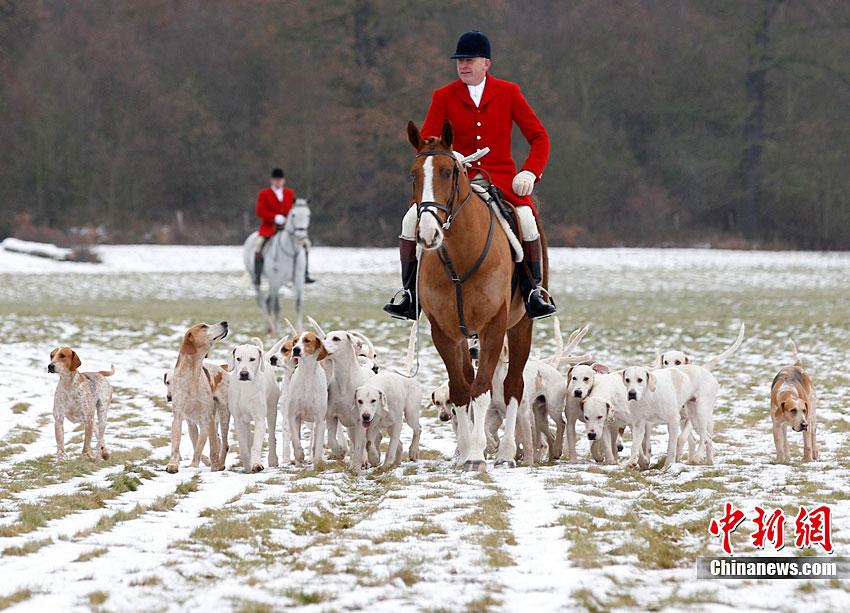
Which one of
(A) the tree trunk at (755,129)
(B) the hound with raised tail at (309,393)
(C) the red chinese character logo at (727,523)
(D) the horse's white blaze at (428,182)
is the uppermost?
(A) the tree trunk at (755,129)

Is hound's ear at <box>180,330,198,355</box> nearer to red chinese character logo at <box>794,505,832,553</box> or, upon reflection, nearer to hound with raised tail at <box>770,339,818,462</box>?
hound with raised tail at <box>770,339,818,462</box>

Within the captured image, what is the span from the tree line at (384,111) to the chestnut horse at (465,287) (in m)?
37.3

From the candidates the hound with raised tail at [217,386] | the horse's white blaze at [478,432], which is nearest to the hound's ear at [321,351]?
the hound with raised tail at [217,386]

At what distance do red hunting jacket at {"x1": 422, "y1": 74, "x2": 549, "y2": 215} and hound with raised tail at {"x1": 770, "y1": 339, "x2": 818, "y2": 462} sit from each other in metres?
2.28

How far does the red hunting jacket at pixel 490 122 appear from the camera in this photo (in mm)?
7598

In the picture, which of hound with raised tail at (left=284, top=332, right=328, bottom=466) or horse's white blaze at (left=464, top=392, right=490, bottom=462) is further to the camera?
hound with raised tail at (left=284, top=332, right=328, bottom=466)

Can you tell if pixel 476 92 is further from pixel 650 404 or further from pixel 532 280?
pixel 650 404

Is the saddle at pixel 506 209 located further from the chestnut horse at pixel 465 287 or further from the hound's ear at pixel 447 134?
the hound's ear at pixel 447 134

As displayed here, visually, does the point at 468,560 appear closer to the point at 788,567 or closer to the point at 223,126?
the point at 788,567

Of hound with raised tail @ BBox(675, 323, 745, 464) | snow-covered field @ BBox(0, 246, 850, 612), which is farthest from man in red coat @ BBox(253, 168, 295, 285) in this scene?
hound with raised tail @ BBox(675, 323, 745, 464)

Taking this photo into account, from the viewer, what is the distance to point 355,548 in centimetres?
472

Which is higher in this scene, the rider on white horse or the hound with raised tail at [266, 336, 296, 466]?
the rider on white horse

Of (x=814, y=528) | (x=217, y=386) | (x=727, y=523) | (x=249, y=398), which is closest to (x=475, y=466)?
(x=249, y=398)

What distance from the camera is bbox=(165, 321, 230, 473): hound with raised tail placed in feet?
25.1
